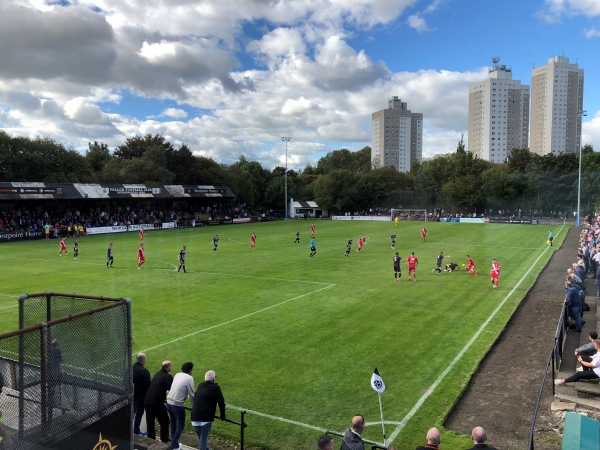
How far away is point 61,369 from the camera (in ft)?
19.3

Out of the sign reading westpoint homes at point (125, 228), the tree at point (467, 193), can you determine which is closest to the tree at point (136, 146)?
the sign reading westpoint homes at point (125, 228)

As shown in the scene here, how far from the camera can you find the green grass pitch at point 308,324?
402 inches

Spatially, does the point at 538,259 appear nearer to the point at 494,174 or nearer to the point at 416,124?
the point at 494,174

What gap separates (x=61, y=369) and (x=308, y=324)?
1115 centimetres

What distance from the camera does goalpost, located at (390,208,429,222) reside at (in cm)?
8124

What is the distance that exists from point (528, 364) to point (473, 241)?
3296 cm

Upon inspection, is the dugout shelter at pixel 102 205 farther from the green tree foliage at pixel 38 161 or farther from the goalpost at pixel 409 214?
the goalpost at pixel 409 214

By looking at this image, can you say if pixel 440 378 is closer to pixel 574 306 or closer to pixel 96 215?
pixel 574 306

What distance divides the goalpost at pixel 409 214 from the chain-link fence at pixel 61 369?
247 feet

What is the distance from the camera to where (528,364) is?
12750 mm

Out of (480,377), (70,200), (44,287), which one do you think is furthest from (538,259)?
(70,200)

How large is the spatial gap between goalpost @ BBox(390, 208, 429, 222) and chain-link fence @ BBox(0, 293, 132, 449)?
75171mm

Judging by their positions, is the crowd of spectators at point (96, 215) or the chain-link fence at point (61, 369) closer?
the chain-link fence at point (61, 369)

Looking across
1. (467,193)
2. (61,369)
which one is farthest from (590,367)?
(467,193)
